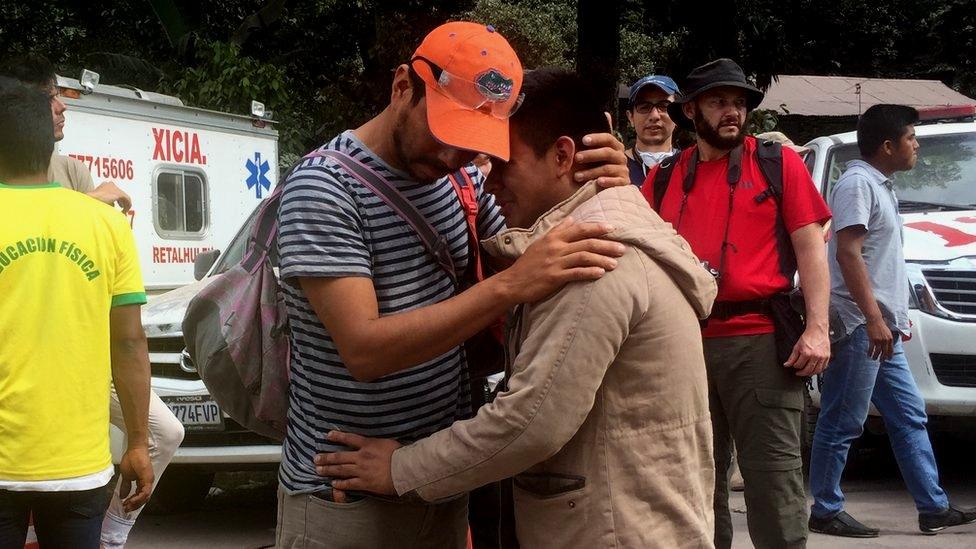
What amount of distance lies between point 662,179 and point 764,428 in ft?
3.52

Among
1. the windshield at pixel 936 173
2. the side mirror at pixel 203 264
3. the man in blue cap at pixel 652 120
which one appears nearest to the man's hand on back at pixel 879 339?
the man in blue cap at pixel 652 120

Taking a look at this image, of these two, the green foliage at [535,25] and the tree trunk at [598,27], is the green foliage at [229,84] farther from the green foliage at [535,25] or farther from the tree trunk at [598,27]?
the tree trunk at [598,27]

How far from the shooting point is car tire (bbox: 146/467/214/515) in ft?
23.1

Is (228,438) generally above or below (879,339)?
below

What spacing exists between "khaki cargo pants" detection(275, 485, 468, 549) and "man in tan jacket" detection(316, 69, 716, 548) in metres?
0.08

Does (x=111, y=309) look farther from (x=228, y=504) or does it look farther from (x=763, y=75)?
(x=763, y=75)

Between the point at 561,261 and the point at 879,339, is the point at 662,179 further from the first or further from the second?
the point at 561,261

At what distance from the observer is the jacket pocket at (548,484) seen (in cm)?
220

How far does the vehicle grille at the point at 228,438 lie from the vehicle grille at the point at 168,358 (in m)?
0.32

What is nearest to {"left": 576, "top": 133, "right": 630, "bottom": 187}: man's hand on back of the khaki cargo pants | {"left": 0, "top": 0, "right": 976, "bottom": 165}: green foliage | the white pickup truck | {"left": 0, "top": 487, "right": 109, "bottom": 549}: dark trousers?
the khaki cargo pants

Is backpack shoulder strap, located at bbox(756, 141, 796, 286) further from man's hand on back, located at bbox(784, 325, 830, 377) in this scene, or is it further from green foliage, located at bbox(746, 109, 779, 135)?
green foliage, located at bbox(746, 109, 779, 135)

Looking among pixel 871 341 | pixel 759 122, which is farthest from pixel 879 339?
pixel 759 122

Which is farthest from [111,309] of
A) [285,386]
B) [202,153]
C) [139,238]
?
[202,153]

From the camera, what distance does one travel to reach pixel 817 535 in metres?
6.04
